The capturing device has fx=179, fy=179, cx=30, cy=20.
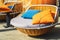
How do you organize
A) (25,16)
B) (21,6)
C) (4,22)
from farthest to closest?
(21,6)
(4,22)
(25,16)

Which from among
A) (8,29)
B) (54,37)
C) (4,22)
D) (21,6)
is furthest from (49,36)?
(21,6)

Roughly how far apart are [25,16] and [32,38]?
0.80 metres

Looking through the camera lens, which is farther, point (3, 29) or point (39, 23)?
point (3, 29)

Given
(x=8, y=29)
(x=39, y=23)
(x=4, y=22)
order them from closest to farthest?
(x=39, y=23) < (x=8, y=29) < (x=4, y=22)

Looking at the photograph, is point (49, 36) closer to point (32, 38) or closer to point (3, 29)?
point (32, 38)

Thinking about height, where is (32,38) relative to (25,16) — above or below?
below

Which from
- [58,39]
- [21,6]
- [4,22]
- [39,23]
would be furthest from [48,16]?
[21,6]

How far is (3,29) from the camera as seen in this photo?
227 inches

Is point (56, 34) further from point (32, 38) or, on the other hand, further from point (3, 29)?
point (3, 29)

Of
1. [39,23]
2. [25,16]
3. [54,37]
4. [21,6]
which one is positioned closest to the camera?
[39,23]

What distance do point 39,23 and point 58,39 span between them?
666 millimetres

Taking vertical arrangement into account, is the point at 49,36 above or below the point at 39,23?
below

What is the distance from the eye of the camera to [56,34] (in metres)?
5.12

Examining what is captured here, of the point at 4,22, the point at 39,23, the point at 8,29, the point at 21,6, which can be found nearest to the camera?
the point at 39,23
